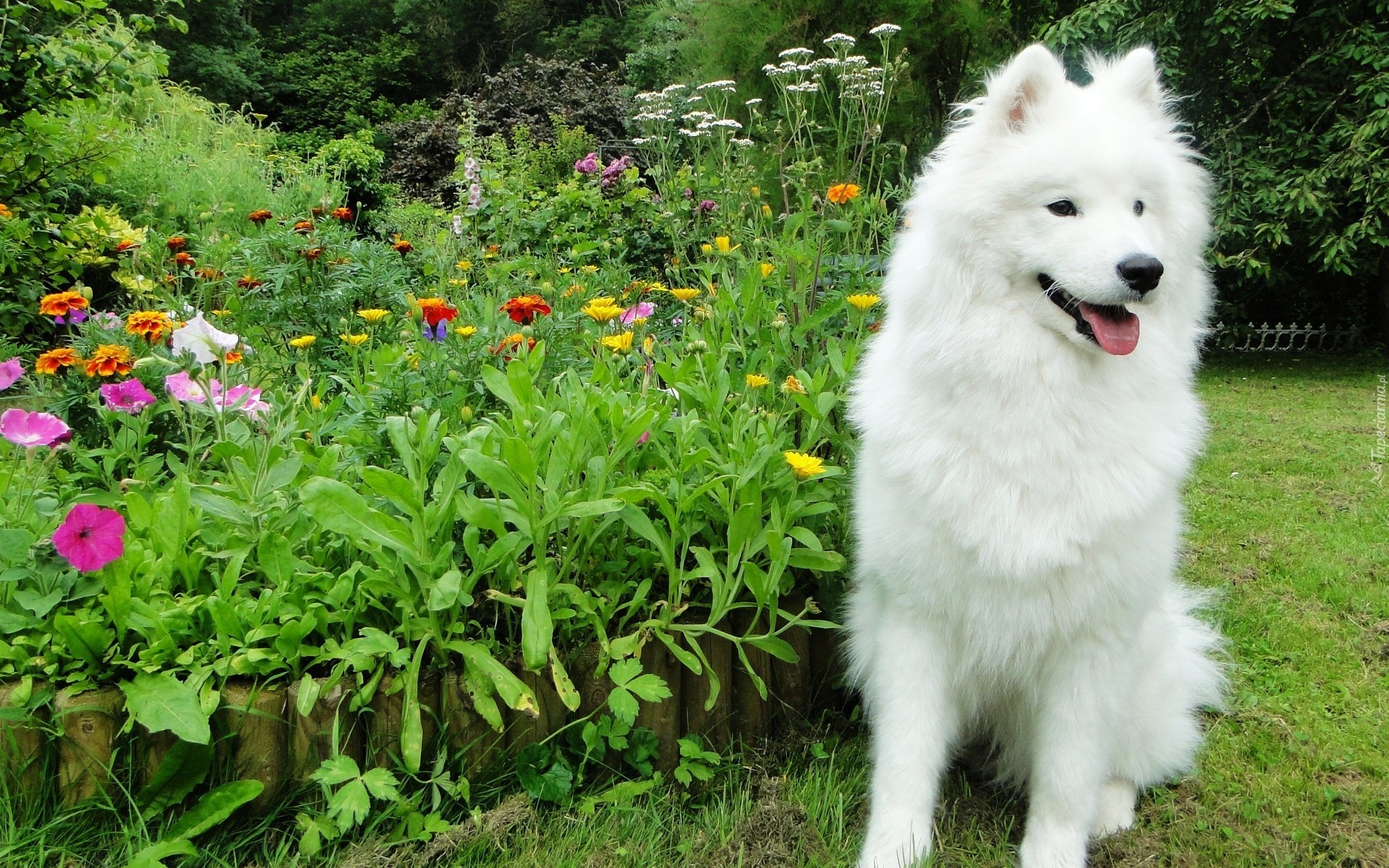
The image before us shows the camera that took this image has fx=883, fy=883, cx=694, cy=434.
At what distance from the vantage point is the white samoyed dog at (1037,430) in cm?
176

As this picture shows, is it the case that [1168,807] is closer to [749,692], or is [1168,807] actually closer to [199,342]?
[749,692]

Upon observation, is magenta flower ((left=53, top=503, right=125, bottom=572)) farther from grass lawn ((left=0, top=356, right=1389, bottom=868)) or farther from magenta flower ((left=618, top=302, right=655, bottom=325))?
magenta flower ((left=618, top=302, right=655, bottom=325))

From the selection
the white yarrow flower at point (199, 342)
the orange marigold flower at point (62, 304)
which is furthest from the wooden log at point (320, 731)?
the orange marigold flower at point (62, 304)

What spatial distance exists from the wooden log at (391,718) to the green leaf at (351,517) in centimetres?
32

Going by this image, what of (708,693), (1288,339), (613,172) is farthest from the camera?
(1288,339)

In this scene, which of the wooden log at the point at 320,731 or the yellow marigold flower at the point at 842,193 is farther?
the yellow marigold flower at the point at 842,193

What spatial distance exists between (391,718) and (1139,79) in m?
2.14

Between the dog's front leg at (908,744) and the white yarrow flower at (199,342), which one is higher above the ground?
the white yarrow flower at (199,342)

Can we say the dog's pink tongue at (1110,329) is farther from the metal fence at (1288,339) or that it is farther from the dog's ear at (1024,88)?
the metal fence at (1288,339)

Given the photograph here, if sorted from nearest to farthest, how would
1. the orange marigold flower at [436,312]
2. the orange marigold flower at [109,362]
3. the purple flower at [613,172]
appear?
the orange marigold flower at [109,362] < the orange marigold flower at [436,312] < the purple flower at [613,172]

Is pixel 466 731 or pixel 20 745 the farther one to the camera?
pixel 466 731

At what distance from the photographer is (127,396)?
2326mm

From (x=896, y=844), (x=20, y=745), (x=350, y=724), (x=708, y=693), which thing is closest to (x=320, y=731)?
(x=350, y=724)

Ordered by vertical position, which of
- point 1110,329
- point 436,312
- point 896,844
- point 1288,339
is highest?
point 1110,329
